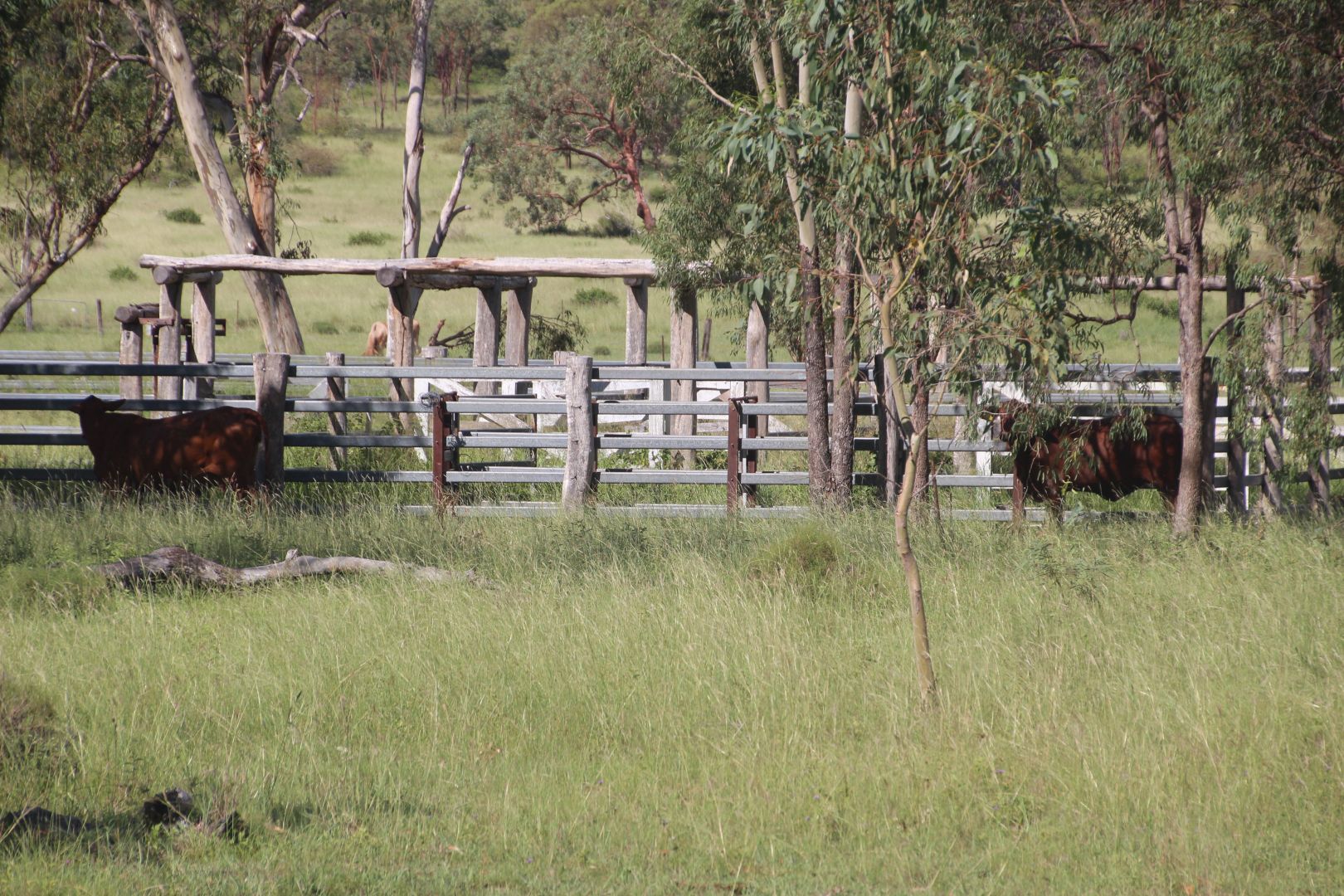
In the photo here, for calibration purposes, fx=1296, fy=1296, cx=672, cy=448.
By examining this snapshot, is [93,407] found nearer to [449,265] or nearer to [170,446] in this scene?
[170,446]

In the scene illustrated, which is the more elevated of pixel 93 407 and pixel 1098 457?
pixel 93 407

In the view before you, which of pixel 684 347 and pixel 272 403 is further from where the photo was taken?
pixel 684 347

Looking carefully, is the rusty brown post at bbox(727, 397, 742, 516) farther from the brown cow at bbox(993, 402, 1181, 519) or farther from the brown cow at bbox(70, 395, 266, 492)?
the brown cow at bbox(70, 395, 266, 492)

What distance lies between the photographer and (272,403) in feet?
37.4

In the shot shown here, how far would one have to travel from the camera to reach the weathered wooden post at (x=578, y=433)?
10969 millimetres

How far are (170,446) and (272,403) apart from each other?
3.25 ft

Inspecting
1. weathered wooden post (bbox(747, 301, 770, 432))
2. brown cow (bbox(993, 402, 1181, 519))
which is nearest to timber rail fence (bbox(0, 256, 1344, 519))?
brown cow (bbox(993, 402, 1181, 519))

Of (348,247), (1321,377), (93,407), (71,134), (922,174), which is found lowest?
(93,407)

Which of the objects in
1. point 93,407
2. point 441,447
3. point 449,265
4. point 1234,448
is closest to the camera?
point 93,407

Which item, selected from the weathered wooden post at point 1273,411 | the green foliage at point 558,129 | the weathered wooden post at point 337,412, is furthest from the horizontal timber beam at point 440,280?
the weathered wooden post at point 1273,411

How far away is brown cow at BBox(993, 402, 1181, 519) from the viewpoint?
10.2m

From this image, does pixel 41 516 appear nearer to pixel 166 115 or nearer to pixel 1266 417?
pixel 1266 417

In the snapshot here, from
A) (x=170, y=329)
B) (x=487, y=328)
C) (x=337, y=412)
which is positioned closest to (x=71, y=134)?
(x=170, y=329)

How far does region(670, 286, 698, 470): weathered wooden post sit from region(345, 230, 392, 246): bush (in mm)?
32906
